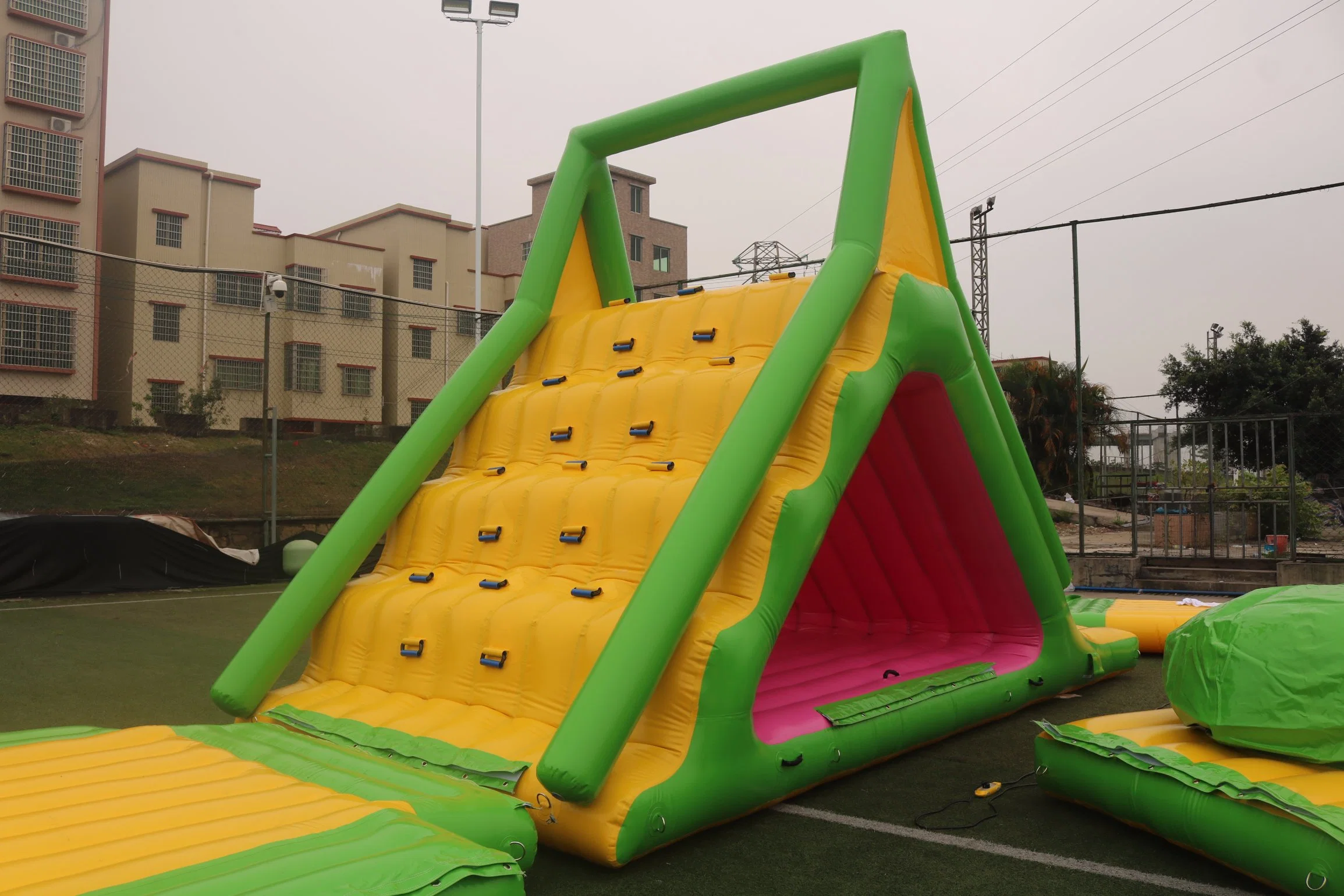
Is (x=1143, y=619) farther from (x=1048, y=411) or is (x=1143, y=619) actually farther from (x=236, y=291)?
(x=1048, y=411)

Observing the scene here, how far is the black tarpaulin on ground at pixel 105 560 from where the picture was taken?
372 inches

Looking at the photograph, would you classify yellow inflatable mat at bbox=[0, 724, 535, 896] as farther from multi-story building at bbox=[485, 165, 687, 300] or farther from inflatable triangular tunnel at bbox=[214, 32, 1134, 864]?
multi-story building at bbox=[485, 165, 687, 300]

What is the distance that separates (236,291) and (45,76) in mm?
8062

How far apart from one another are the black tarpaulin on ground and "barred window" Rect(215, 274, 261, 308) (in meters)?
3.05

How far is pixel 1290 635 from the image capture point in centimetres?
310

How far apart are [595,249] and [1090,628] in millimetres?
3769

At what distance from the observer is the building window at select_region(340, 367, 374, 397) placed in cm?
1295

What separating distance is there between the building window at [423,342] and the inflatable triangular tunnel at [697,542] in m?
6.92

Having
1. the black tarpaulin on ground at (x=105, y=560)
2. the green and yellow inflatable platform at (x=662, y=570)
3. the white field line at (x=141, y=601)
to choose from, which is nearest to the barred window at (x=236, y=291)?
the black tarpaulin on ground at (x=105, y=560)

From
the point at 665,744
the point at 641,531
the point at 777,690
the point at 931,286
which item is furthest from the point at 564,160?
the point at 665,744

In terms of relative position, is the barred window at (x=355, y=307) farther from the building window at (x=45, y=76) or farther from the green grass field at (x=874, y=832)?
the building window at (x=45, y=76)

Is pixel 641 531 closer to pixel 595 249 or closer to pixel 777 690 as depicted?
pixel 777 690

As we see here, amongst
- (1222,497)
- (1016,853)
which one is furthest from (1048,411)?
(1016,853)

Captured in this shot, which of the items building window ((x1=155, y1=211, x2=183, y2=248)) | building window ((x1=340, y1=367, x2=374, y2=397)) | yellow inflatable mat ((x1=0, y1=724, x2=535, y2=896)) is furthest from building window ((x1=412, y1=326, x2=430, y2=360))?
yellow inflatable mat ((x1=0, y1=724, x2=535, y2=896))
